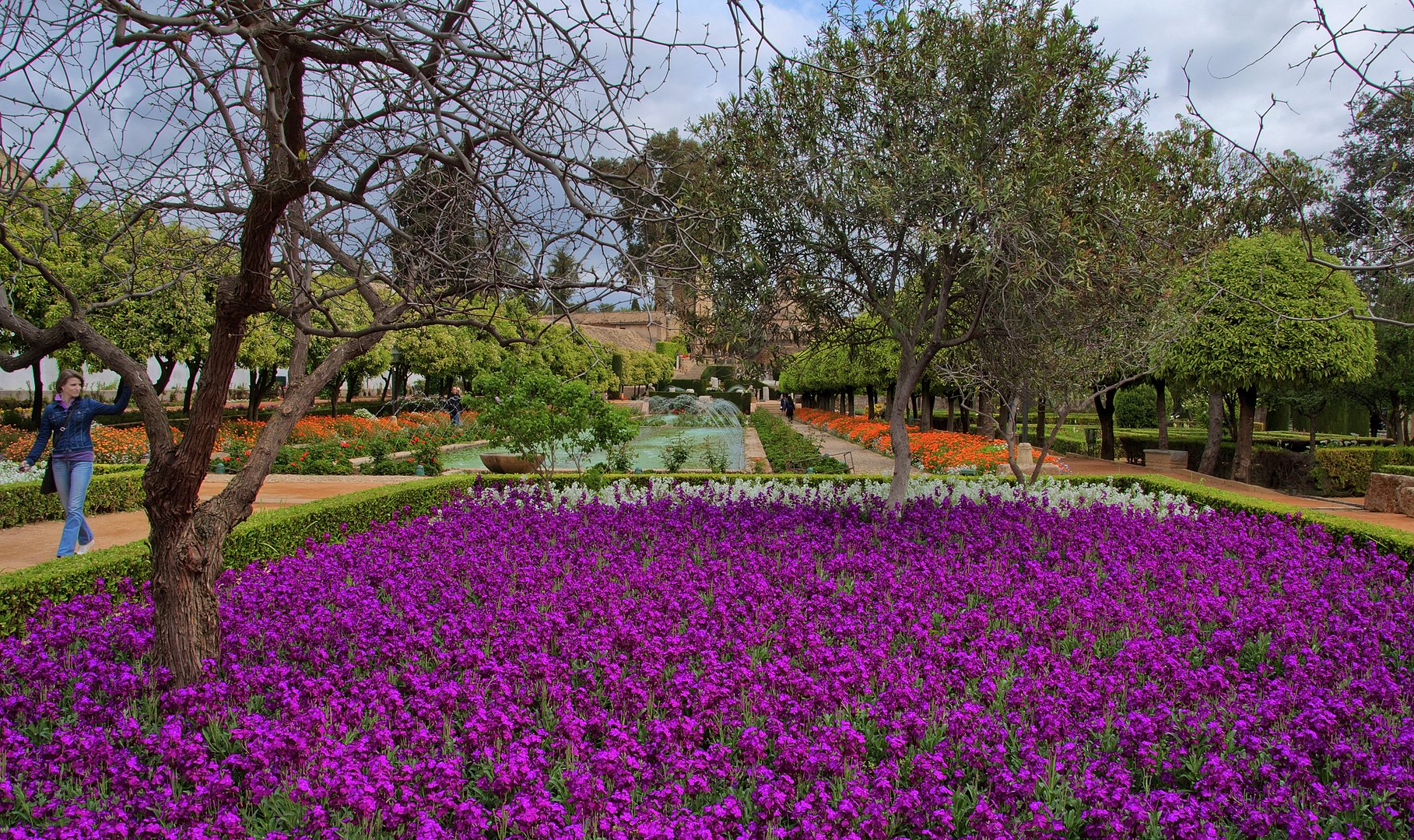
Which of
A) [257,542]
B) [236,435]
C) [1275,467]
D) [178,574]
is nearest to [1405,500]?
[1275,467]

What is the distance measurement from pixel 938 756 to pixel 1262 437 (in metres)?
28.3

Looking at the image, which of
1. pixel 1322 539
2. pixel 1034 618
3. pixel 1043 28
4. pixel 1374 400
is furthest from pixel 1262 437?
pixel 1034 618

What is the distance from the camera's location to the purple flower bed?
2.48m

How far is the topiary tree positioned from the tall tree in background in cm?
831

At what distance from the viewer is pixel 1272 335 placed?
13492 millimetres

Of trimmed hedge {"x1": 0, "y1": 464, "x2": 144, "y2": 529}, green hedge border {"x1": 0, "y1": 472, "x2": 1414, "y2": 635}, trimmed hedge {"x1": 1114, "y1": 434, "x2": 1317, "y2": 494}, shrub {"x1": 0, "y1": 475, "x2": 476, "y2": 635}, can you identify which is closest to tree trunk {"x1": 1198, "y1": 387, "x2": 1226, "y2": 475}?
trimmed hedge {"x1": 1114, "y1": 434, "x2": 1317, "y2": 494}

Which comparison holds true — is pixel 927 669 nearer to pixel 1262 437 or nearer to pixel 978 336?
pixel 978 336

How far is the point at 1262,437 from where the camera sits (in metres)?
25.8

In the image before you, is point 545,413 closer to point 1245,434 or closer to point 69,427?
point 69,427

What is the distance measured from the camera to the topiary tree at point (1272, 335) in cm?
1383

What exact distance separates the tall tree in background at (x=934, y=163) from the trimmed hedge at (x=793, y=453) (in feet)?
19.2

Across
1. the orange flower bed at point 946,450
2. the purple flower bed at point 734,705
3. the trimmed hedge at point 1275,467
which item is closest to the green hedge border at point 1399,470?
the trimmed hedge at point 1275,467

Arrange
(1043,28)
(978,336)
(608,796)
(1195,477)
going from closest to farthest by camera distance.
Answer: (608,796)
(1043,28)
(978,336)
(1195,477)

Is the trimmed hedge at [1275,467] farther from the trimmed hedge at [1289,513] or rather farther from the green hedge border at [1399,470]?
the trimmed hedge at [1289,513]
